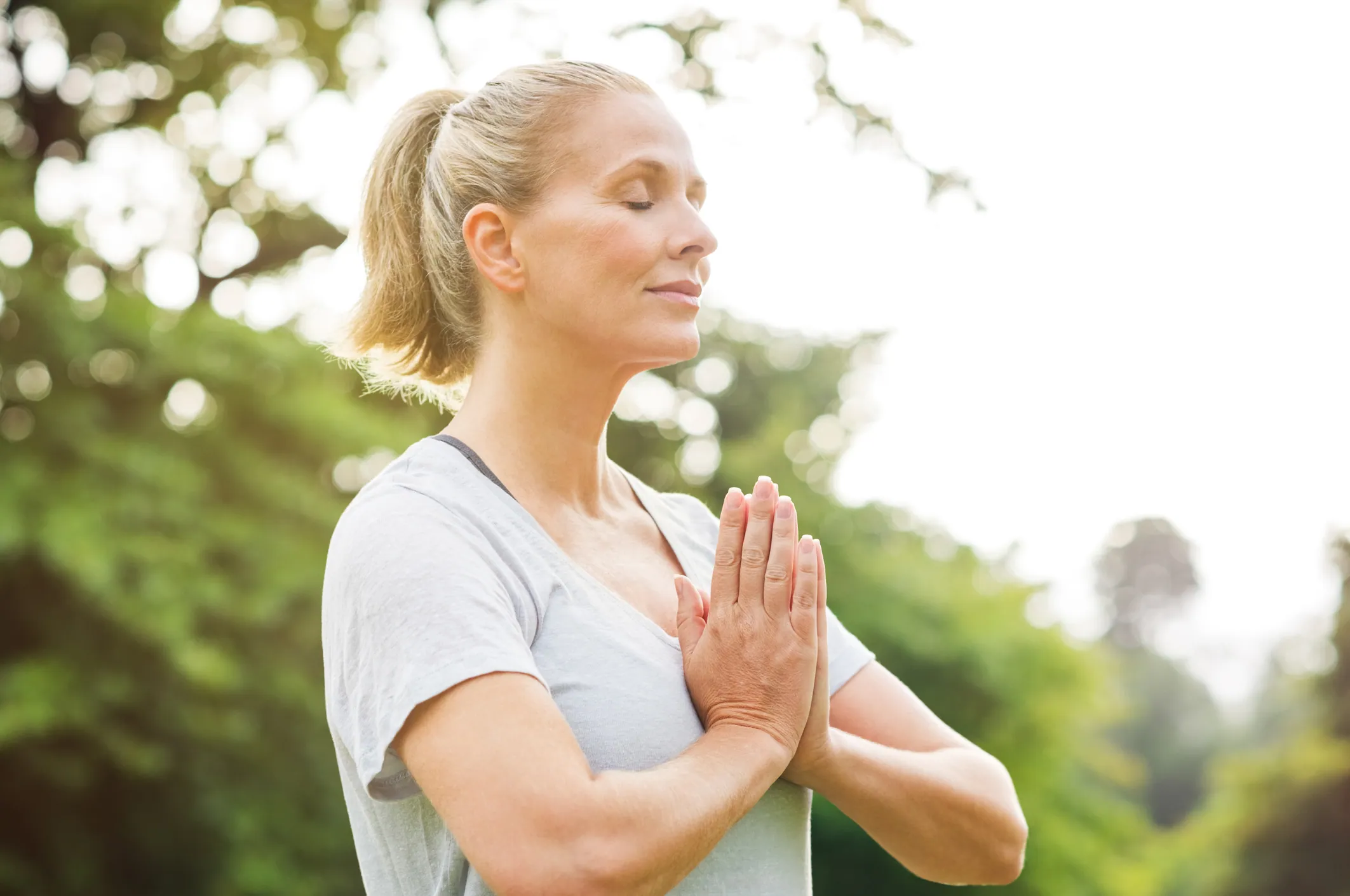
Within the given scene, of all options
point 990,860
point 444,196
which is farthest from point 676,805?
point 444,196

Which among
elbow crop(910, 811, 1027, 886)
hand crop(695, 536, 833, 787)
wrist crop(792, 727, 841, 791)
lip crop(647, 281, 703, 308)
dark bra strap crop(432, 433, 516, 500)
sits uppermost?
lip crop(647, 281, 703, 308)

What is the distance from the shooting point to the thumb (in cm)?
162

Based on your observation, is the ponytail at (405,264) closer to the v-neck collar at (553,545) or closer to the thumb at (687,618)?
the v-neck collar at (553,545)

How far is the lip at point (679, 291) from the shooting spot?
1719 millimetres

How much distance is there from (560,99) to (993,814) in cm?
126

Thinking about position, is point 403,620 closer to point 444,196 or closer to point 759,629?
point 759,629

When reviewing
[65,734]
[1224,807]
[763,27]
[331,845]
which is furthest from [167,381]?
[1224,807]

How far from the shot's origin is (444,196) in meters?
1.87

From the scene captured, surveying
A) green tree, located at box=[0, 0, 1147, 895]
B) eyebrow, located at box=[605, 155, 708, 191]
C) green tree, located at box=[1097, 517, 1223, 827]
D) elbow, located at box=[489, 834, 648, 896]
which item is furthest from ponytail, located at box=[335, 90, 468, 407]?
green tree, located at box=[1097, 517, 1223, 827]

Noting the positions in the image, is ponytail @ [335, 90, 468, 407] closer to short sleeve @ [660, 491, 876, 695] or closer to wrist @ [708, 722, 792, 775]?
short sleeve @ [660, 491, 876, 695]

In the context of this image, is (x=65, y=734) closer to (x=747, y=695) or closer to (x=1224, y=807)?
(x=747, y=695)

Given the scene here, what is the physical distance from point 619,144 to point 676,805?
0.93 m

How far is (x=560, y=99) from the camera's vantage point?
1789mm

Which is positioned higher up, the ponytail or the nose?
the nose
